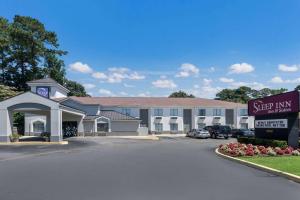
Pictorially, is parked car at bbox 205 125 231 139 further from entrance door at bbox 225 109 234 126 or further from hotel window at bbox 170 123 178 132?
entrance door at bbox 225 109 234 126

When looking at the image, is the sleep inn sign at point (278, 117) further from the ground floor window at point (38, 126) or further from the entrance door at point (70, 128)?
the ground floor window at point (38, 126)

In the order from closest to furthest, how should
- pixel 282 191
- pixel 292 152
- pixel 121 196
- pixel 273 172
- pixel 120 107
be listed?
pixel 121 196, pixel 282 191, pixel 273 172, pixel 292 152, pixel 120 107

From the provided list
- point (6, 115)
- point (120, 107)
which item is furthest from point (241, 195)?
point (120, 107)

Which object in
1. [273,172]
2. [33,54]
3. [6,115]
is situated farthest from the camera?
[33,54]

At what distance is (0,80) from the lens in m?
75.1

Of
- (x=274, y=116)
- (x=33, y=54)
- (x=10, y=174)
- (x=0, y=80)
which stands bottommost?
(x=10, y=174)

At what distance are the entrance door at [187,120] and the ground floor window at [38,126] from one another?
25441mm

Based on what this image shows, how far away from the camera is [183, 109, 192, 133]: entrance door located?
234 feet

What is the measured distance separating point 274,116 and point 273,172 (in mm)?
14208

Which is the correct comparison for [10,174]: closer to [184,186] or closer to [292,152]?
[184,186]

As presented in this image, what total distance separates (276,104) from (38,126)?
1702 inches

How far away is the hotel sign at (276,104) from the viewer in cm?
2367

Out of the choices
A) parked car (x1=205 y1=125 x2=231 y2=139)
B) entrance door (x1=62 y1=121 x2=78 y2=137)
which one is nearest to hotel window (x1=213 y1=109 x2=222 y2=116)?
parked car (x1=205 y1=125 x2=231 y2=139)

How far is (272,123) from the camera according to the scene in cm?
2684
